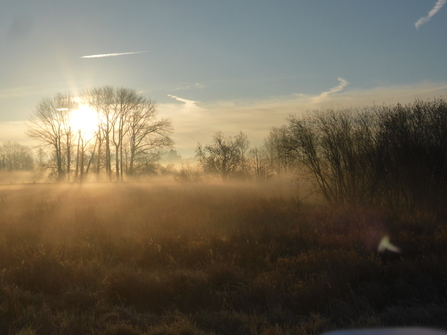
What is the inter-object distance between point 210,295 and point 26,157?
90.1 meters

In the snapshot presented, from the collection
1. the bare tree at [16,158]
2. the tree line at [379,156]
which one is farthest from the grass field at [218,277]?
the bare tree at [16,158]

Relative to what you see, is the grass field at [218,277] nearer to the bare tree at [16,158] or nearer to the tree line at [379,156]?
the tree line at [379,156]

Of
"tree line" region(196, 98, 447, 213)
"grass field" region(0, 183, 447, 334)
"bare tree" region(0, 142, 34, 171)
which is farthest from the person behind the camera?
"bare tree" region(0, 142, 34, 171)

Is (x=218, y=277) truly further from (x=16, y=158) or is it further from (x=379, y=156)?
(x=16, y=158)

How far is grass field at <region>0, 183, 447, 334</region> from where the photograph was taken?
497 cm

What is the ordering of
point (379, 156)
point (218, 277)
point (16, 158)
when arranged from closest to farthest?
1. point (218, 277)
2. point (379, 156)
3. point (16, 158)

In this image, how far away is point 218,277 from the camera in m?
6.38

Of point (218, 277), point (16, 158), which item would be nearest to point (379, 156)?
point (218, 277)

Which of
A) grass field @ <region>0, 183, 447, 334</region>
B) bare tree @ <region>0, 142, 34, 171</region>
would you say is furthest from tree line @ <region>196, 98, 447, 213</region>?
bare tree @ <region>0, 142, 34, 171</region>

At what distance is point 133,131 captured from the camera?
42.4m

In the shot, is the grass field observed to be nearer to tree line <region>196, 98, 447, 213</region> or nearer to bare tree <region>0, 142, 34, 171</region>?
tree line <region>196, 98, 447, 213</region>

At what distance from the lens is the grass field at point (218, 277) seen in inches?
196

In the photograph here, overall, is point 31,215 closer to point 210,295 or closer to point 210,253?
point 210,253

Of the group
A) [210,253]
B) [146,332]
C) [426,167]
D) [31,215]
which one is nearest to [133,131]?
[31,215]
